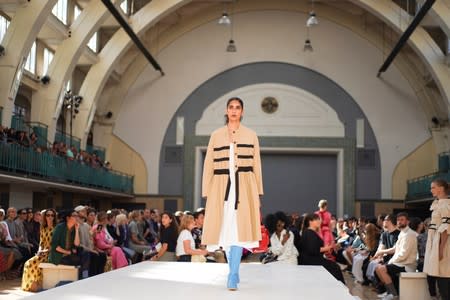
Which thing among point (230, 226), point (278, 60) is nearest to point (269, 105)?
point (278, 60)

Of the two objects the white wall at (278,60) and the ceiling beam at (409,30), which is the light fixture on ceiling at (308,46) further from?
the ceiling beam at (409,30)

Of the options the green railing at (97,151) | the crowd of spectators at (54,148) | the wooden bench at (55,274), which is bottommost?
the wooden bench at (55,274)

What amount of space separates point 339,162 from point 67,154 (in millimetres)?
13662

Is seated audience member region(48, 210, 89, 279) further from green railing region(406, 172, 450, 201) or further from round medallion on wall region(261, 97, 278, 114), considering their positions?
round medallion on wall region(261, 97, 278, 114)

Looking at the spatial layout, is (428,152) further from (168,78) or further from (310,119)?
(168,78)

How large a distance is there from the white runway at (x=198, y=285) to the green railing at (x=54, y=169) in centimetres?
1138

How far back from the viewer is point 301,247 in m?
10.8

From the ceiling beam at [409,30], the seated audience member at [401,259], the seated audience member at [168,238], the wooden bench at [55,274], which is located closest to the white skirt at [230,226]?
the wooden bench at [55,274]

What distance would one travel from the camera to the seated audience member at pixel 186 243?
11.4 m

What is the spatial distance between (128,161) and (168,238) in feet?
Result: 68.1

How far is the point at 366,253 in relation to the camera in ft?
52.3

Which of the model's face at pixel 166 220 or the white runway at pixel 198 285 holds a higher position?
the model's face at pixel 166 220

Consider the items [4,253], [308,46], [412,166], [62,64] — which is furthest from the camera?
[412,166]

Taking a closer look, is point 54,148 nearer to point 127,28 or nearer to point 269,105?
point 127,28
